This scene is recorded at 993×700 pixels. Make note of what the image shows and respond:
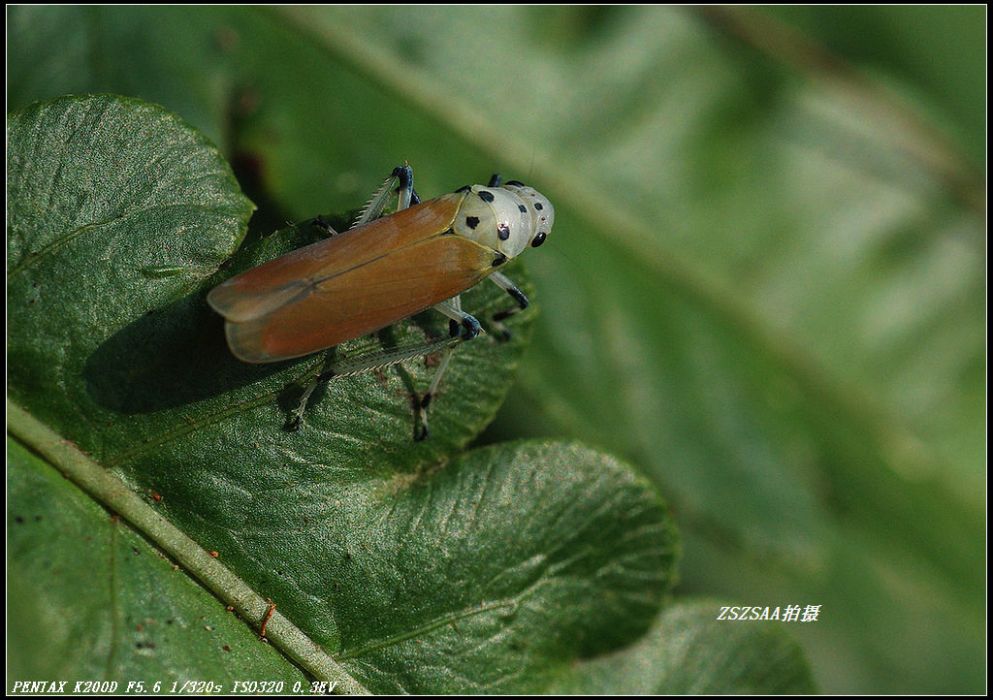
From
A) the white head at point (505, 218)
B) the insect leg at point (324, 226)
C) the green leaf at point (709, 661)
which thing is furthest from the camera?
the white head at point (505, 218)

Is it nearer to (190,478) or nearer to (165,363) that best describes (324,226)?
(165,363)

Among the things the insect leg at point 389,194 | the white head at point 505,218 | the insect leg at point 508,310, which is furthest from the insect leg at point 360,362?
the white head at point 505,218

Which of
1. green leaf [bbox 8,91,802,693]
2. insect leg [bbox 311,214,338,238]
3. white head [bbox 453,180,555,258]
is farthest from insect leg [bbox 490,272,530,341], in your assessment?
insect leg [bbox 311,214,338,238]

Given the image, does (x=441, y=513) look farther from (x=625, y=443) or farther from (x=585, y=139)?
(x=585, y=139)

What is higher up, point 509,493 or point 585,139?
point 585,139

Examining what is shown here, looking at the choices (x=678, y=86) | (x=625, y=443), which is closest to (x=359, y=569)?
(x=625, y=443)

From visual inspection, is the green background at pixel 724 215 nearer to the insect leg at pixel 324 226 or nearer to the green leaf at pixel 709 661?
the insect leg at pixel 324 226
